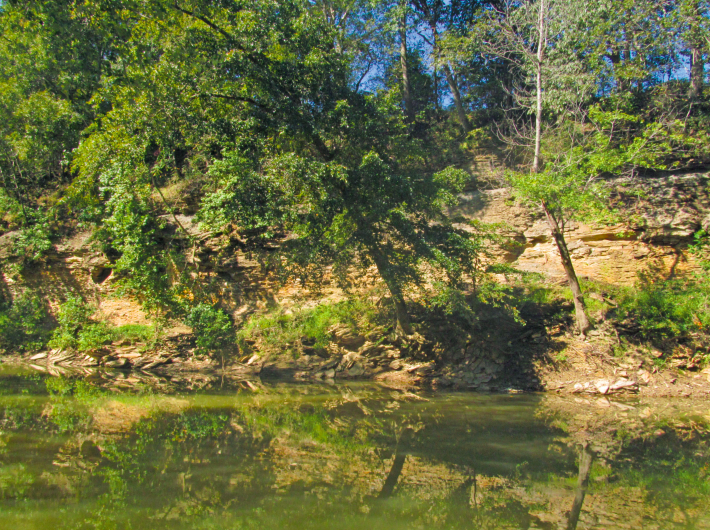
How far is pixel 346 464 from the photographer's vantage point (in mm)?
4613

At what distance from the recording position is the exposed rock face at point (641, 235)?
38.1 ft

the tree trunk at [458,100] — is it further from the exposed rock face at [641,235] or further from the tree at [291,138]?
the tree at [291,138]

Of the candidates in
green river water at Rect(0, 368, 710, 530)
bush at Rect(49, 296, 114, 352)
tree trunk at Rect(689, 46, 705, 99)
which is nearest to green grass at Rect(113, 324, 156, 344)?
bush at Rect(49, 296, 114, 352)

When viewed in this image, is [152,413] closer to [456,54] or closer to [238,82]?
[238,82]

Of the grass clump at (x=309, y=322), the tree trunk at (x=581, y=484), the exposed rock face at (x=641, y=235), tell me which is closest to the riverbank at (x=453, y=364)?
the grass clump at (x=309, y=322)

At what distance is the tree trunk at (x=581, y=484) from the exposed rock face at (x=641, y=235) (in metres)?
7.77

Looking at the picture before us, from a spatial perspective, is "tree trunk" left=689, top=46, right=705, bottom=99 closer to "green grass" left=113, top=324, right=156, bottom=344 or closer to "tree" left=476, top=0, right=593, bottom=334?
"tree" left=476, top=0, right=593, bottom=334

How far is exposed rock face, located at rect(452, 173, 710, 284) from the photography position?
1162 centimetres

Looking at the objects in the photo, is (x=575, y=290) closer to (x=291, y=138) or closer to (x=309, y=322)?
(x=309, y=322)

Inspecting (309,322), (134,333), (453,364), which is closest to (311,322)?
(309,322)

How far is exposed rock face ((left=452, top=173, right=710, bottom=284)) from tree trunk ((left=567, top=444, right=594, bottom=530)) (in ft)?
25.5

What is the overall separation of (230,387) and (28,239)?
1206cm

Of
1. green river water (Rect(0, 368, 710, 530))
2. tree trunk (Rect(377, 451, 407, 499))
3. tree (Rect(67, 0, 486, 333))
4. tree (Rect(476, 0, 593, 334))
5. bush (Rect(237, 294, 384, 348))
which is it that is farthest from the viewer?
bush (Rect(237, 294, 384, 348))

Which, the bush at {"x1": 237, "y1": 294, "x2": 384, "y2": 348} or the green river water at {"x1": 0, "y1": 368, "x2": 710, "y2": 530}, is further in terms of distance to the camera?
the bush at {"x1": 237, "y1": 294, "x2": 384, "y2": 348}
